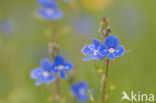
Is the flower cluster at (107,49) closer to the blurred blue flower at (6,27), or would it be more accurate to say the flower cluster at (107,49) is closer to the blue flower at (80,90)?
the blue flower at (80,90)

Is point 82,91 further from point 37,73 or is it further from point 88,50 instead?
point 88,50

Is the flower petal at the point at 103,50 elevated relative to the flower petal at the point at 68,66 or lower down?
lower down

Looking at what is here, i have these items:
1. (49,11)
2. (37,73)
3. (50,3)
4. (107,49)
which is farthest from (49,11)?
(107,49)

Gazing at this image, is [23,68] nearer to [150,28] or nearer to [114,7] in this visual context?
[150,28]

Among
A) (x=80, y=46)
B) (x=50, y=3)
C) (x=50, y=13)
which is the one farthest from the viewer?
(x=80, y=46)

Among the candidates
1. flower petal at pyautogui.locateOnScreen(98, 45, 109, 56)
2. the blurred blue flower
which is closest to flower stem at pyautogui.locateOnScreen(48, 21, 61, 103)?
flower petal at pyautogui.locateOnScreen(98, 45, 109, 56)

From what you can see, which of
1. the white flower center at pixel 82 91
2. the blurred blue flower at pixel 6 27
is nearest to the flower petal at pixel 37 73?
the white flower center at pixel 82 91
